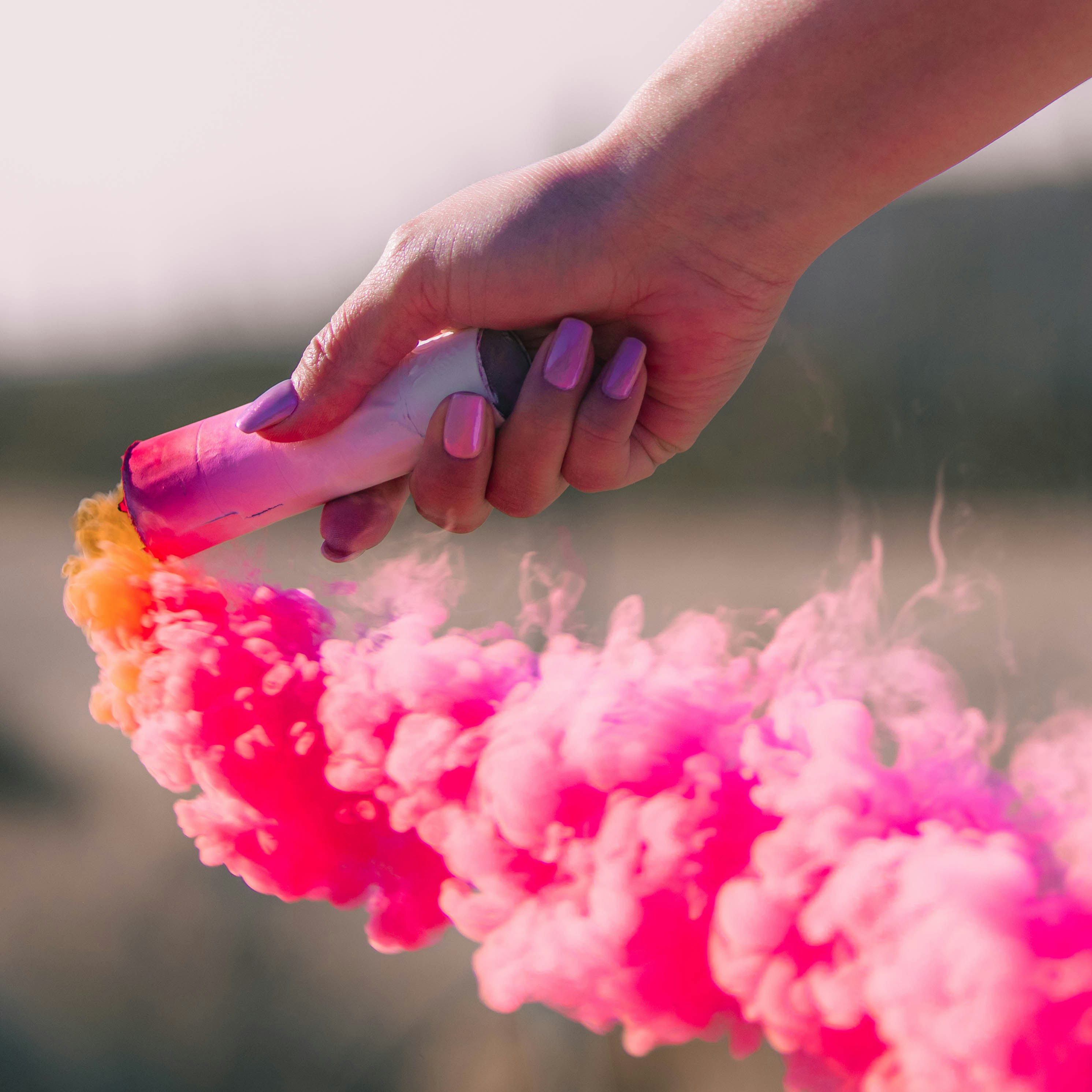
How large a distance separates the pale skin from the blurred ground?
A: 21cm

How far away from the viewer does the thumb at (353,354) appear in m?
0.45

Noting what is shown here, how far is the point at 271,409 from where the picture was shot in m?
0.45

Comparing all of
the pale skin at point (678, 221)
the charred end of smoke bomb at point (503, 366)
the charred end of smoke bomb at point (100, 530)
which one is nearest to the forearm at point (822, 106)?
the pale skin at point (678, 221)

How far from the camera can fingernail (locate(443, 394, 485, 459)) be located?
1.46 ft

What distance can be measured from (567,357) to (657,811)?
0.94 ft

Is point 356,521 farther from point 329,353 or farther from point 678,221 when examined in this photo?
point 678,221

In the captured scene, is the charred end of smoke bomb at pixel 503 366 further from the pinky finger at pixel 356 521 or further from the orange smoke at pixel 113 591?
the orange smoke at pixel 113 591

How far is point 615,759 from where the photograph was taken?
0.42 m

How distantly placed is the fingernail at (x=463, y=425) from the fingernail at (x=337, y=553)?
0.14m

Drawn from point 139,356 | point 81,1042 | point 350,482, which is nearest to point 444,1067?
point 81,1042

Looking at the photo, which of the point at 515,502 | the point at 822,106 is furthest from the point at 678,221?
the point at 515,502

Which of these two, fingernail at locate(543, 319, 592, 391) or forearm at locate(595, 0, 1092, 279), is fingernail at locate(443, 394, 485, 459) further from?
forearm at locate(595, 0, 1092, 279)

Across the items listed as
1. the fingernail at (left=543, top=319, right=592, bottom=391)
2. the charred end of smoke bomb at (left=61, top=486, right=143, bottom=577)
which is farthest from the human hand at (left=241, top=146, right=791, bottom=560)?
the charred end of smoke bomb at (left=61, top=486, right=143, bottom=577)

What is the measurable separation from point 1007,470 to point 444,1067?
802mm
